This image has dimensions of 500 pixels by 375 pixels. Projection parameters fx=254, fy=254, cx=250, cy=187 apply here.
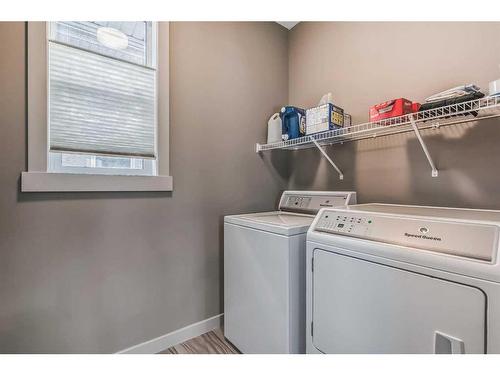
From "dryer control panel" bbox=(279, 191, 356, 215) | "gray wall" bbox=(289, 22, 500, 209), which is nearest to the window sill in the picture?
"dryer control panel" bbox=(279, 191, 356, 215)

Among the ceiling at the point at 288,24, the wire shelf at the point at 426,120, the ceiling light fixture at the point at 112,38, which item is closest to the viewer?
the wire shelf at the point at 426,120

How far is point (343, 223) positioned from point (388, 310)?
391 mm

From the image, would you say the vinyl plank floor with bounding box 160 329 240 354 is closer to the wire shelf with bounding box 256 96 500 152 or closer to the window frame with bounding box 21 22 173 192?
the window frame with bounding box 21 22 173 192

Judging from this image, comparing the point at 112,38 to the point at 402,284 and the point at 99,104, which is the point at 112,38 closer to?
the point at 99,104

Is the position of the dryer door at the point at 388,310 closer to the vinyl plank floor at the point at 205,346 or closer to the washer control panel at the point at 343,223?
the washer control panel at the point at 343,223

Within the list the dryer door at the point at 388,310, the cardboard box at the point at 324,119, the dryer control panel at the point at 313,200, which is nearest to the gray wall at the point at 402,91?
the dryer control panel at the point at 313,200

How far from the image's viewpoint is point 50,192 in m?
1.34

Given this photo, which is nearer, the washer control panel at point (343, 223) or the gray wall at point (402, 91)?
the washer control panel at point (343, 223)

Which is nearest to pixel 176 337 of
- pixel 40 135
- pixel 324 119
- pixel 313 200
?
pixel 313 200

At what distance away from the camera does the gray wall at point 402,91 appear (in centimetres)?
132

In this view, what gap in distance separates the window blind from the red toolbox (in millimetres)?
1383

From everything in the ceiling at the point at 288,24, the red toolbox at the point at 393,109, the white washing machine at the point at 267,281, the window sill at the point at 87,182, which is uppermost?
the ceiling at the point at 288,24

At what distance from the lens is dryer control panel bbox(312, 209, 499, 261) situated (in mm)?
823

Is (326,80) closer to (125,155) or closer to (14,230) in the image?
(125,155)
